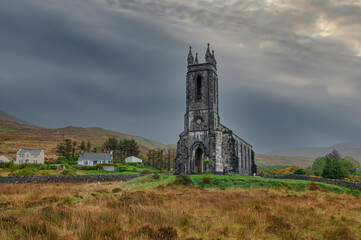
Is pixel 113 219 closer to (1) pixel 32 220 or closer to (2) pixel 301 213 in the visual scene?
(1) pixel 32 220

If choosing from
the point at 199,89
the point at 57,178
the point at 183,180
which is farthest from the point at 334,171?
the point at 57,178

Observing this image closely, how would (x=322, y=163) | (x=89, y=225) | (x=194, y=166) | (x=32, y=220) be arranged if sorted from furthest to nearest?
1. (x=322, y=163)
2. (x=194, y=166)
3. (x=32, y=220)
4. (x=89, y=225)

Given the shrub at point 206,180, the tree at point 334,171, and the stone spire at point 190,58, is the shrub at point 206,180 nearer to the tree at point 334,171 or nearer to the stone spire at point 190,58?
the stone spire at point 190,58

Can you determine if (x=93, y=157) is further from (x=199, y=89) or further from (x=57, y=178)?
(x=199, y=89)

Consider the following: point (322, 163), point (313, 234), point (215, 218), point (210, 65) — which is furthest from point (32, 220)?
point (322, 163)

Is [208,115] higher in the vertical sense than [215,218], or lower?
higher

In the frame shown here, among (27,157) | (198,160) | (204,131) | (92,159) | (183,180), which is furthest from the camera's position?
(92,159)

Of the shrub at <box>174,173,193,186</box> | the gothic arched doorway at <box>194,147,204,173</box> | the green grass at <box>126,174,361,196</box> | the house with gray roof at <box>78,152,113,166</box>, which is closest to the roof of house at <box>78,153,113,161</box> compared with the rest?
the house with gray roof at <box>78,152,113,166</box>

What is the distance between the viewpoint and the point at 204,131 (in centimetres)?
3616

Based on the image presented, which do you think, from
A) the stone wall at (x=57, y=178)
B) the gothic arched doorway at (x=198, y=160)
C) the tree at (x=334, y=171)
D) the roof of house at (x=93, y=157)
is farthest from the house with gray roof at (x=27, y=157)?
the tree at (x=334, y=171)

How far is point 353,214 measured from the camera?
10938 millimetres

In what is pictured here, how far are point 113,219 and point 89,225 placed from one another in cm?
107

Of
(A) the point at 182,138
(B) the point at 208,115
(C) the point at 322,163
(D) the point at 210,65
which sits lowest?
(C) the point at 322,163

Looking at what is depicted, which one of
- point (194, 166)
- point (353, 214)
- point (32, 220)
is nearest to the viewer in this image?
point (32, 220)
